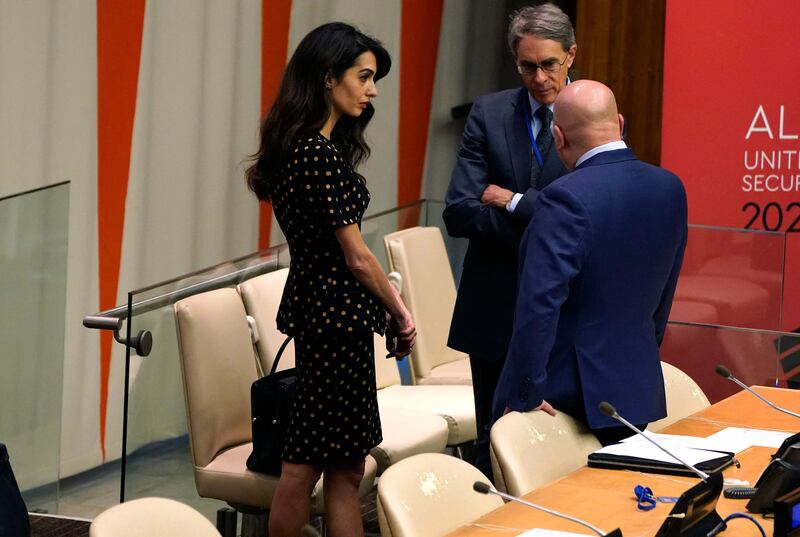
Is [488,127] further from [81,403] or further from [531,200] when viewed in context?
[81,403]

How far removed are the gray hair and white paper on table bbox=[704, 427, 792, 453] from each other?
3.57ft

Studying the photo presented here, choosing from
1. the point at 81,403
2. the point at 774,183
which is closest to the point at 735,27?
the point at 774,183

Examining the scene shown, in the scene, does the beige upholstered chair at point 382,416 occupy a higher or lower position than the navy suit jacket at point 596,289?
lower

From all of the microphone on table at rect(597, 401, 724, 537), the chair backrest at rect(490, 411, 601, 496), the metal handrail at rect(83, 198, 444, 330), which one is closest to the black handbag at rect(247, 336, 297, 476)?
the metal handrail at rect(83, 198, 444, 330)

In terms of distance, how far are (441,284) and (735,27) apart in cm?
159

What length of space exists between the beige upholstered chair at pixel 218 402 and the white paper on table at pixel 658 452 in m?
0.87

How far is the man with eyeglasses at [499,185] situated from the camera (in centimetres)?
344

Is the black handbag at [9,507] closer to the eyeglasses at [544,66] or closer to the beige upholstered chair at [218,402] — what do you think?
the beige upholstered chair at [218,402]

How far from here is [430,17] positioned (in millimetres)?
7551

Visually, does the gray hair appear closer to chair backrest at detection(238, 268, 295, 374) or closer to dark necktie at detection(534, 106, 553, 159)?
dark necktie at detection(534, 106, 553, 159)

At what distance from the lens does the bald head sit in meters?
2.91

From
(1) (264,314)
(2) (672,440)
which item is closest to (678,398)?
(2) (672,440)

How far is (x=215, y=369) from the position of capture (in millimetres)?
3518

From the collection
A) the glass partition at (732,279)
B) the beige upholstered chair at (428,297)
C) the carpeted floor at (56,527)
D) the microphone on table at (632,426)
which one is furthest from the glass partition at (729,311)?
the carpeted floor at (56,527)
